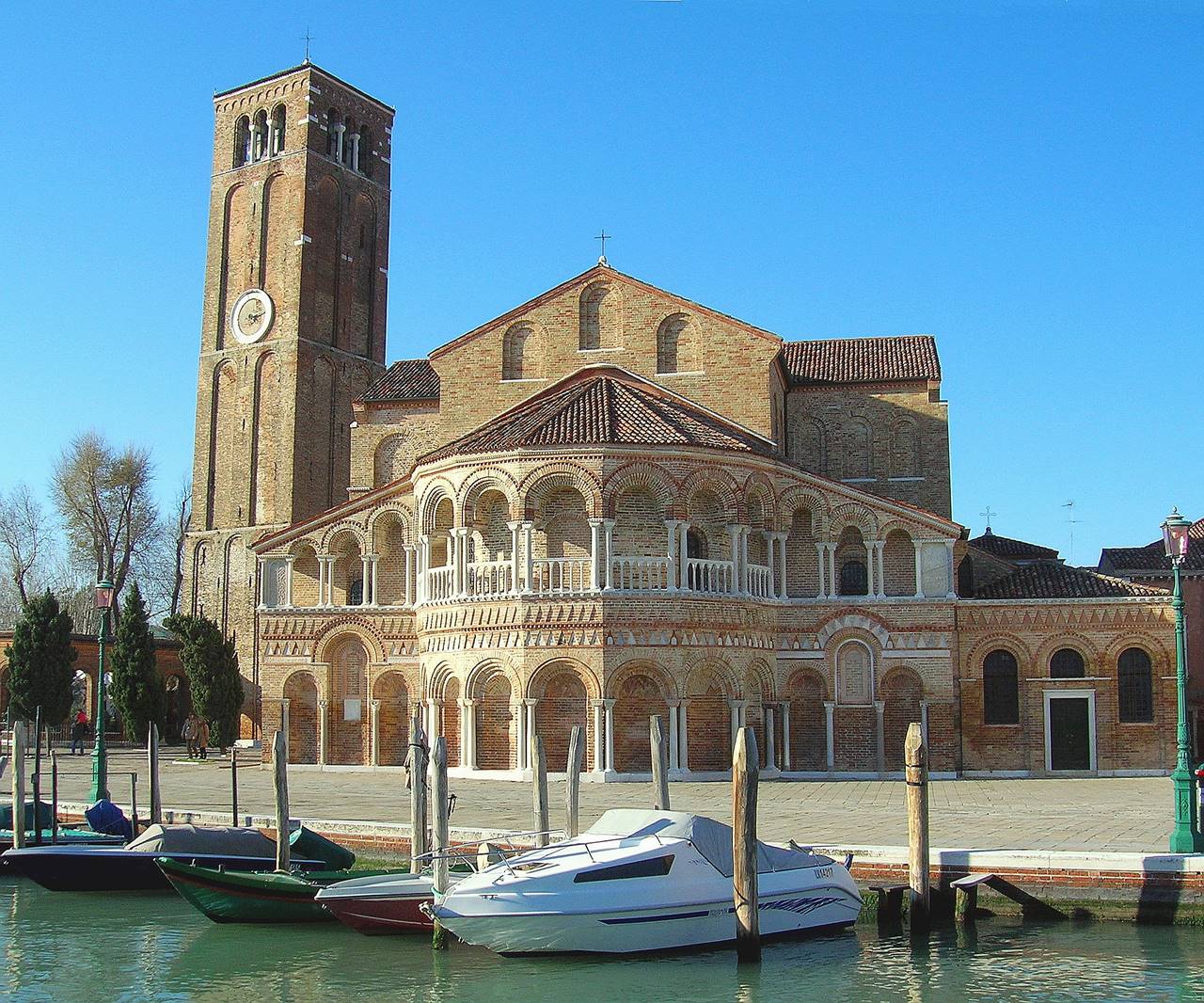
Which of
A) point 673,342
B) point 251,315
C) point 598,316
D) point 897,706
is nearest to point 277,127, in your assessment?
point 251,315

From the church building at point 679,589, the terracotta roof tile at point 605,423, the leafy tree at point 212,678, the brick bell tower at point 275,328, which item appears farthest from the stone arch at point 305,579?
the brick bell tower at point 275,328

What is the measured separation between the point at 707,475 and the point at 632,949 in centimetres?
1461

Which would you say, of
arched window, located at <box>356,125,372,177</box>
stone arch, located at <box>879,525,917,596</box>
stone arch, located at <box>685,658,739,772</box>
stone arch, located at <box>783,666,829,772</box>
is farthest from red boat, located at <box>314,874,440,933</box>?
arched window, located at <box>356,125,372,177</box>

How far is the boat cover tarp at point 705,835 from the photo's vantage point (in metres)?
14.4

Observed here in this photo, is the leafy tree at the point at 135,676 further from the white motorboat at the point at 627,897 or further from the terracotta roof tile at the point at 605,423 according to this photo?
the white motorboat at the point at 627,897

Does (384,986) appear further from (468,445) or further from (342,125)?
(342,125)

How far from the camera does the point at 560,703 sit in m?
27.0

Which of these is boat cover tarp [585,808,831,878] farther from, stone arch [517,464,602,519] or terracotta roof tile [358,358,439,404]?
terracotta roof tile [358,358,439,404]

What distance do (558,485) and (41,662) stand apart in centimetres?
1822

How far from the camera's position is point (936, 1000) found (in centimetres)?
1221

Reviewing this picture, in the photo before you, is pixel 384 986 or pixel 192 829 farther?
pixel 192 829

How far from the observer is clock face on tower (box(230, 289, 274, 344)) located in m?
42.1

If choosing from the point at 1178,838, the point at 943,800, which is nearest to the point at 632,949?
the point at 1178,838

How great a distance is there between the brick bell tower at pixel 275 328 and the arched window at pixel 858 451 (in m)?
16.3
